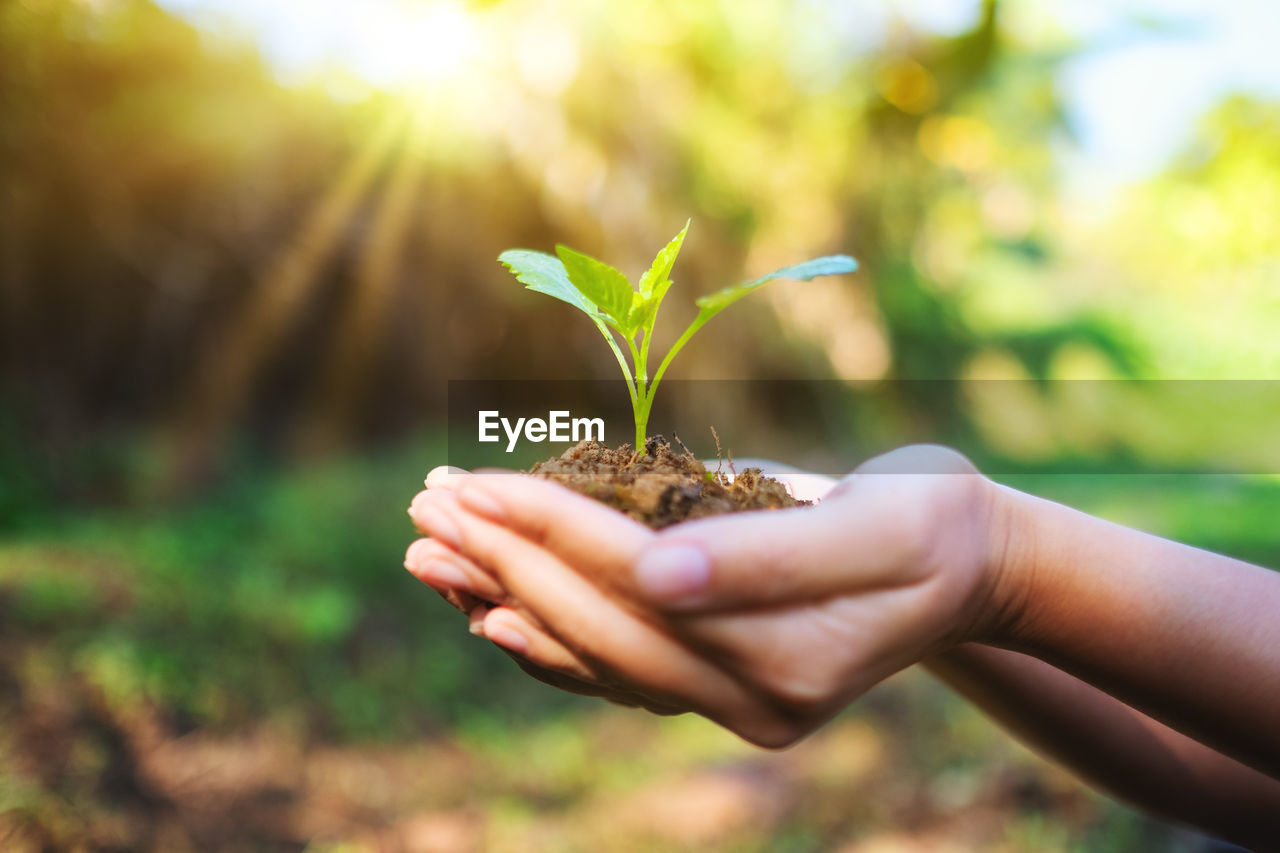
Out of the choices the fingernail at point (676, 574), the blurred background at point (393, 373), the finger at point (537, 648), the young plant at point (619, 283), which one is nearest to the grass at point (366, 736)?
the blurred background at point (393, 373)

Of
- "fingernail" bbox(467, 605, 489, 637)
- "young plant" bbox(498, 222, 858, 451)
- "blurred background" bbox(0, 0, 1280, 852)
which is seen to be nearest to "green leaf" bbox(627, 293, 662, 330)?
"young plant" bbox(498, 222, 858, 451)

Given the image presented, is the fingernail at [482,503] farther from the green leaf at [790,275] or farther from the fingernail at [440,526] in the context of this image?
the green leaf at [790,275]

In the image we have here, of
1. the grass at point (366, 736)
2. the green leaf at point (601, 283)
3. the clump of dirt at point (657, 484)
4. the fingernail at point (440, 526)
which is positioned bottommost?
the grass at point (366, 736)

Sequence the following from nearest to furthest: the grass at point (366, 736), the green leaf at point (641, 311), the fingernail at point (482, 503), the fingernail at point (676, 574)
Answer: the fingernail at point (676, 574) → the fingernail at point (482, 503) → the green leaf at point (641, 311) → the grass at point (366, 736)

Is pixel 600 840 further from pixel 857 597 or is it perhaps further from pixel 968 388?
pixel 968 388

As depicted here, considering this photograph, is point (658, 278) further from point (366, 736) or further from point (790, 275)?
point (366, 736)

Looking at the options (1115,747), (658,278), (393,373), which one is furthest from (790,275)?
(393,373)

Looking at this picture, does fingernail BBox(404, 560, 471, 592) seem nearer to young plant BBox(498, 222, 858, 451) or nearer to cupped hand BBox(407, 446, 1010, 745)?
cupped hand BBox(407, 446, 1010, 745)

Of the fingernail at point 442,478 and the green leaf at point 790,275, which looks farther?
the fingernail at point 442,478
